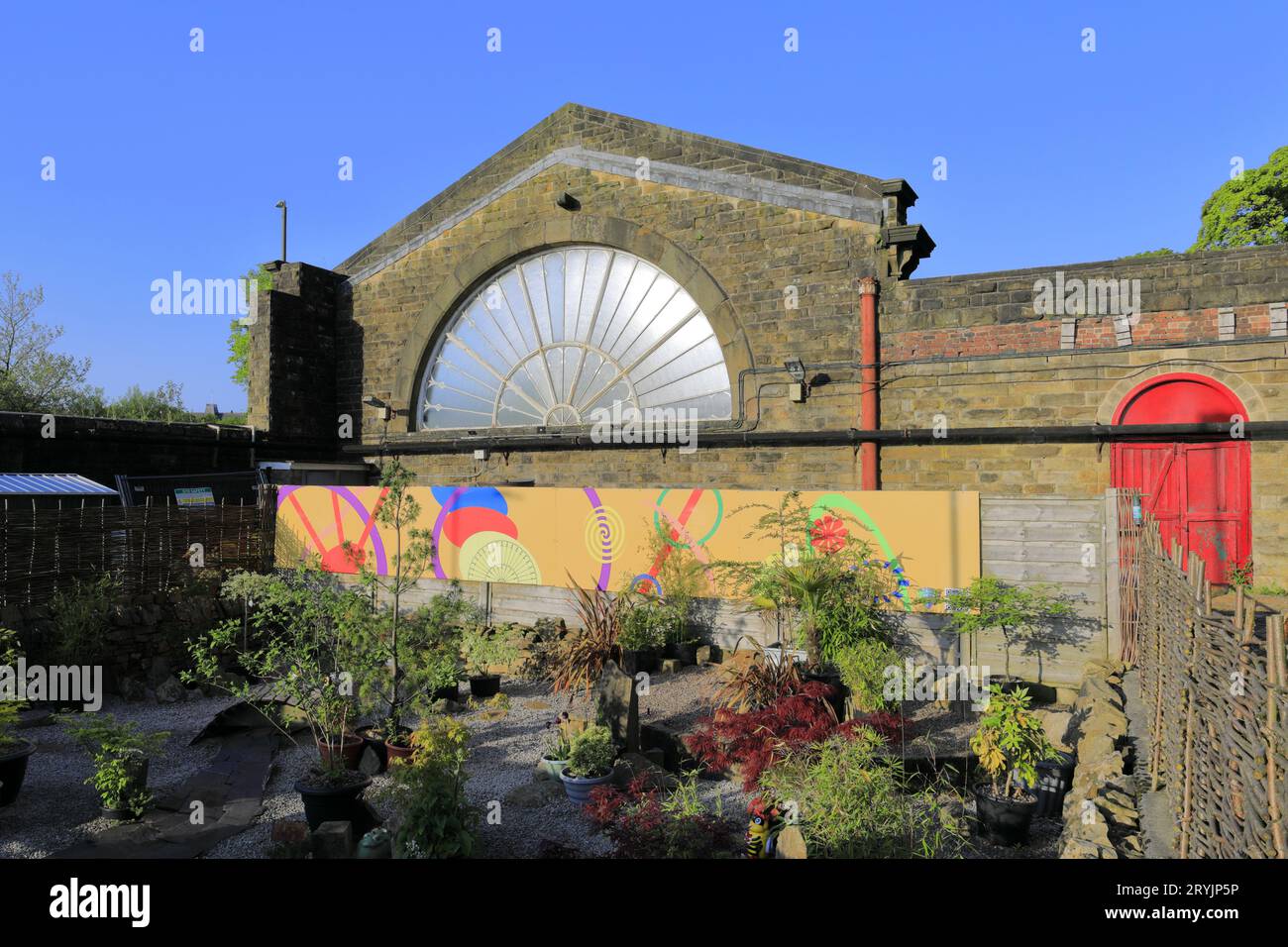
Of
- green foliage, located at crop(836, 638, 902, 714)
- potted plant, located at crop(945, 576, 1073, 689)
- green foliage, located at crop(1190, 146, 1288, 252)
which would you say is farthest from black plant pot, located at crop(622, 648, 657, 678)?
green foliage, located at crop(1190, 146, 1288, 252)

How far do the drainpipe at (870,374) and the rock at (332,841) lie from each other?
32.5ft

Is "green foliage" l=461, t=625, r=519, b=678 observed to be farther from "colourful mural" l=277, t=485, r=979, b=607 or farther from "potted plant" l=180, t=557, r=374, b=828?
"colourful mural" l=277, t=485, r=979, b=607

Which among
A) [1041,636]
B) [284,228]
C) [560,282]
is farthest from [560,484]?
[284,228]

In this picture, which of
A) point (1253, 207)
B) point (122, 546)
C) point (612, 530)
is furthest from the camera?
point (1253, 207)

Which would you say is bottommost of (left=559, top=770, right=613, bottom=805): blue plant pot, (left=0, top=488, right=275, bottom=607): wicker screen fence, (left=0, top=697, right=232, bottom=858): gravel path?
(left=0, top=697, right=232, bottom=858): gravel path

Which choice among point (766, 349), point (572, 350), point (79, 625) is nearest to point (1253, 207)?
point (766, 349)

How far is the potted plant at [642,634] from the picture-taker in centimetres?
941

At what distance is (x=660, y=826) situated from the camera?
4922 mm

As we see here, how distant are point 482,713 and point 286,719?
1867 mm

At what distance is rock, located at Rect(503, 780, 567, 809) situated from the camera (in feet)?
19.7

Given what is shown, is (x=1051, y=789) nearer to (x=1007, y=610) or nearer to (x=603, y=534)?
(x=1007, y=610)

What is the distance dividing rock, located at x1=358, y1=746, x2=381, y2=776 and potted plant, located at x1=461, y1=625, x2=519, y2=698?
1.63m

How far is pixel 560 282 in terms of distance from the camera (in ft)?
53.3

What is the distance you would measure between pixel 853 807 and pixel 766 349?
10.3m
